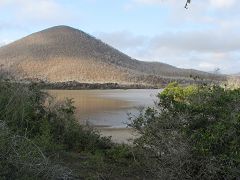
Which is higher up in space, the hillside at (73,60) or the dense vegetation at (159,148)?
the hillside at (73,60)

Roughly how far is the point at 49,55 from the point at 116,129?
235 ft

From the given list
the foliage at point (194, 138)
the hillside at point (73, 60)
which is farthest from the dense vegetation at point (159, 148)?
the hillside at point (73, 60)

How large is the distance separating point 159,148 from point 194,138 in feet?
1.91

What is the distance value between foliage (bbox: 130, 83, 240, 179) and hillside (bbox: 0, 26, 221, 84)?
6166 cm

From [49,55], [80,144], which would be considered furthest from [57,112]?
[49,55]

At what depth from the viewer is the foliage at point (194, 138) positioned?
7723 mm

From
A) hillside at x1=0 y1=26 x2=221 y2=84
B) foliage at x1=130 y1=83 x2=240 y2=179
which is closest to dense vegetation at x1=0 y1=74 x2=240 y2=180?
foliage at x1=130 y1=83 x2=240 y2=179

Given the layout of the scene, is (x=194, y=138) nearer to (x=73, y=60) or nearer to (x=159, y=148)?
(x=159, y=148)

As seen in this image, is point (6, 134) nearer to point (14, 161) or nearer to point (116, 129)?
point (14, 161)

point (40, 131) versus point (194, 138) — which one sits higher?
point (194, 138)

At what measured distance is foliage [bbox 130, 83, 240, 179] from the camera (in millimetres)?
7723

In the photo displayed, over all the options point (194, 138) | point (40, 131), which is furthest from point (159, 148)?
point (40, 131)

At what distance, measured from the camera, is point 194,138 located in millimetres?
7945

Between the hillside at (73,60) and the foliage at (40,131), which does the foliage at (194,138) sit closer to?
the foliage at (40,131)
